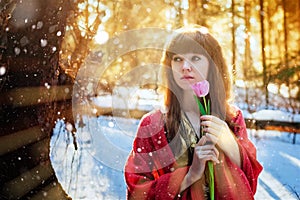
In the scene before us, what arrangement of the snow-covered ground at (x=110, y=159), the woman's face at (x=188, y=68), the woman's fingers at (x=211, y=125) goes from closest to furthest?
the woman's fingers at (x=211, y=125), the woman's face at (x=188, y=68), the snow-covered ground at (x=110, y=159)

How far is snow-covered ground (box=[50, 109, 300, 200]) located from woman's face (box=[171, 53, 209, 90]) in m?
1.40

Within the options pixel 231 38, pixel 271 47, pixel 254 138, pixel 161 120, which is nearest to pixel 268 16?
pixel 271 47

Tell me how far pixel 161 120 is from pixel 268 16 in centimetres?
460

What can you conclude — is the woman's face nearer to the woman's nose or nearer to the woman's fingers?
the woman's nose

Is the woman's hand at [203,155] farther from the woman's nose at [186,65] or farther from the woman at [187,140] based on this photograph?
the woman's nose at [186,65]

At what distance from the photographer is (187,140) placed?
1.33 metres

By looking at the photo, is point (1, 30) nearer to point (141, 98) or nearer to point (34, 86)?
point (34, 86)

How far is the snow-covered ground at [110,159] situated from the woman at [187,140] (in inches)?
50.8

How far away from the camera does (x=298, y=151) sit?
3762mm

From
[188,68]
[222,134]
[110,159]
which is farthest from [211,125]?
[110,159]

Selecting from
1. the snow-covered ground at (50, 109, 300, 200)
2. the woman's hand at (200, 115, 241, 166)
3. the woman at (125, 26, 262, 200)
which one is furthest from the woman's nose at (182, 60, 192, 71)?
the snow-covered ground at (50, 109, 300, 200)

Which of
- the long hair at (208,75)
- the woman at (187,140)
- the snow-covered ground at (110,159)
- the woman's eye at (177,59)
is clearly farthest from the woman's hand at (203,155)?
the snow-covered ground at (110,159)

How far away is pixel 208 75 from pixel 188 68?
0.41 feet

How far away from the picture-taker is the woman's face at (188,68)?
48.5 inches
